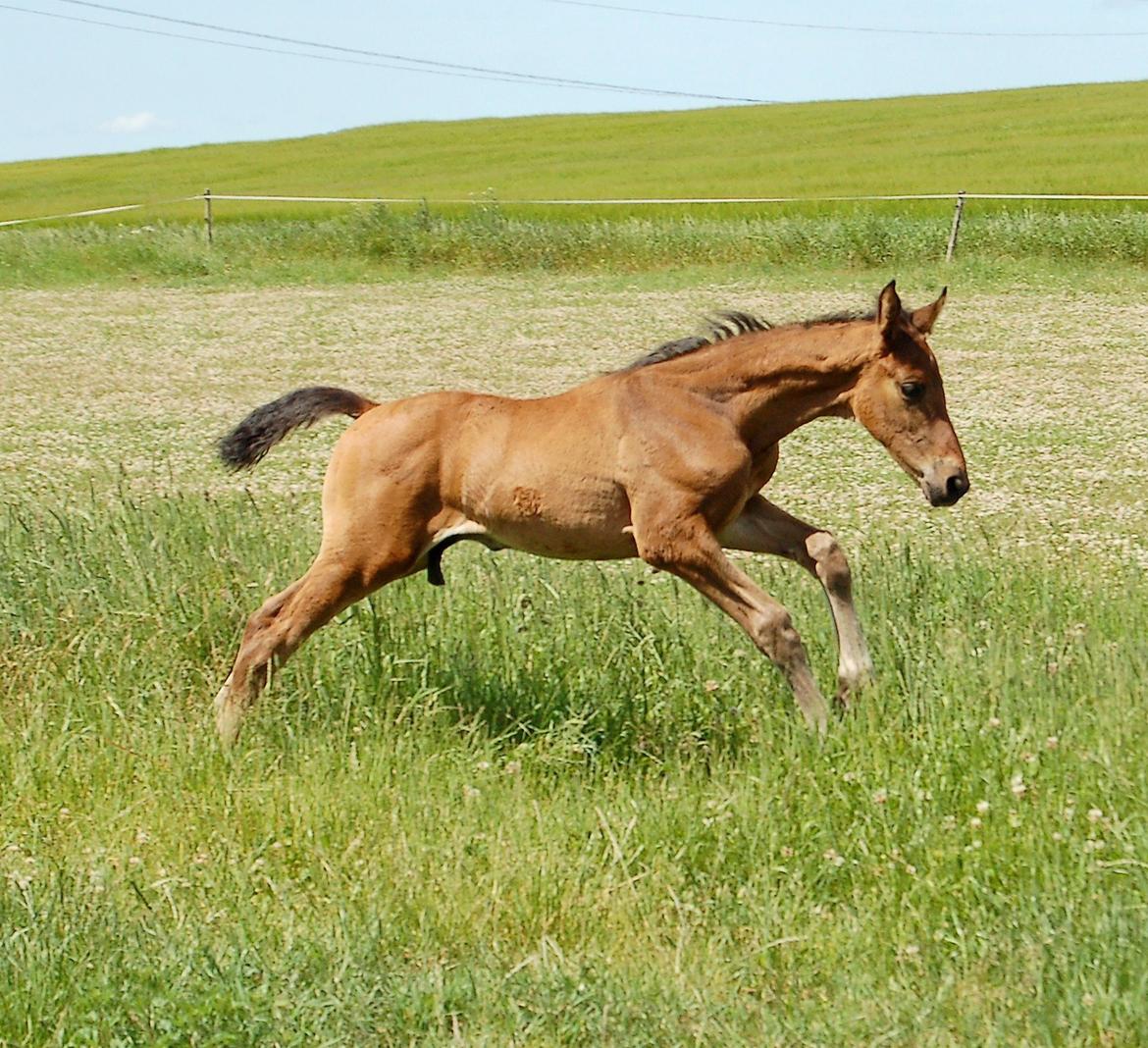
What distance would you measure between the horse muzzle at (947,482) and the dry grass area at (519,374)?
2767mm

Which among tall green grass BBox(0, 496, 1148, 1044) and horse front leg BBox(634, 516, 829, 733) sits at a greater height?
horse front leg BBox(634, 516, 829, 733)

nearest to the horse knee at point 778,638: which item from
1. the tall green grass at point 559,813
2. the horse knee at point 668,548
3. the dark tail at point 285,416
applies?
the tall green grass at point 559,813

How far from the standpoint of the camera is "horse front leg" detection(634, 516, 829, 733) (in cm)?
649

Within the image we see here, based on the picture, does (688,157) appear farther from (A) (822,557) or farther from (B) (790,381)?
(A) (822,557)

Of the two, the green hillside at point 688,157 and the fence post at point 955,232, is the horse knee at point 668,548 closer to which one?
the fence post at point 955,232

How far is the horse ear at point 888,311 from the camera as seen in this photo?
6.68 meters

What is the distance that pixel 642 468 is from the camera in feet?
22.3

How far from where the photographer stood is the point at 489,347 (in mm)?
24234

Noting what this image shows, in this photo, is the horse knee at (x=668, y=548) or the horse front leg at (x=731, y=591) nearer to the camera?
the horse front leg at (x=731, y=591)

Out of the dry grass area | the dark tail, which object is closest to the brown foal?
the dark tail

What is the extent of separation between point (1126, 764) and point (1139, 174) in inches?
1756

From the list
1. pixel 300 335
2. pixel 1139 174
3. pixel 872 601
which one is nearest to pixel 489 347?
pixel 300 335

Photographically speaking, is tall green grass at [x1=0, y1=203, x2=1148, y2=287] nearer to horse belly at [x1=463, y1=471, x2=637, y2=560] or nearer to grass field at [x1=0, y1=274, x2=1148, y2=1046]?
grass field at [x1=0, y1=274, x2=1148, y2=1046]

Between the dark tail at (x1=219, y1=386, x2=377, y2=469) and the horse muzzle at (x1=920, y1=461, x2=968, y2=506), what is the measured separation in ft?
8.28
